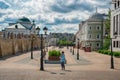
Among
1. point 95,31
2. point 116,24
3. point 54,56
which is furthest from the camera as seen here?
point 95,31

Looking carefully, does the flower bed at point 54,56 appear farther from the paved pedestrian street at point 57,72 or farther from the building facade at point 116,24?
the building facade at point 116,24

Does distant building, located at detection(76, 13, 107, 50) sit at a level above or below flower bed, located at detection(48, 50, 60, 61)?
above

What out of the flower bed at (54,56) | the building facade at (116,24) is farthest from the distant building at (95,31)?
the flower bed at (54,56)

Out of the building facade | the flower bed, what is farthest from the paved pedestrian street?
the building facade

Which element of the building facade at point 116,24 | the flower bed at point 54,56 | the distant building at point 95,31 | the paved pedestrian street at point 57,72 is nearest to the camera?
the paved pedestrian street at point 57,72

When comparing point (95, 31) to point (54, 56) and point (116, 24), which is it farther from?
point (54, 56)

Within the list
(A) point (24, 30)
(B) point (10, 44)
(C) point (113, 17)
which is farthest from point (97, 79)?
(A) point (24, 30)

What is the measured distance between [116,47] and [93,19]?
35.2 metres

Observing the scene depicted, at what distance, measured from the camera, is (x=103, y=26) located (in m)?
96.1

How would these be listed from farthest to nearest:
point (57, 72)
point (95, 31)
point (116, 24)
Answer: point (95, 31)
point (116, 24)
point (57, 72)

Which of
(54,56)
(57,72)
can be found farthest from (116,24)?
(57,72)

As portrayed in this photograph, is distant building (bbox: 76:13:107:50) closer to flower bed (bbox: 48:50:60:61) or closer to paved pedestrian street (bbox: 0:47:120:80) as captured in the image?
flower bed (bbox: 48:50:60:61)

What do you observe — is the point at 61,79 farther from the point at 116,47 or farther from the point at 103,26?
the point at 103,26

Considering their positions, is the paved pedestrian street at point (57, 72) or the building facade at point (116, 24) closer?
the paved pedestrian street at point (57, 72)
